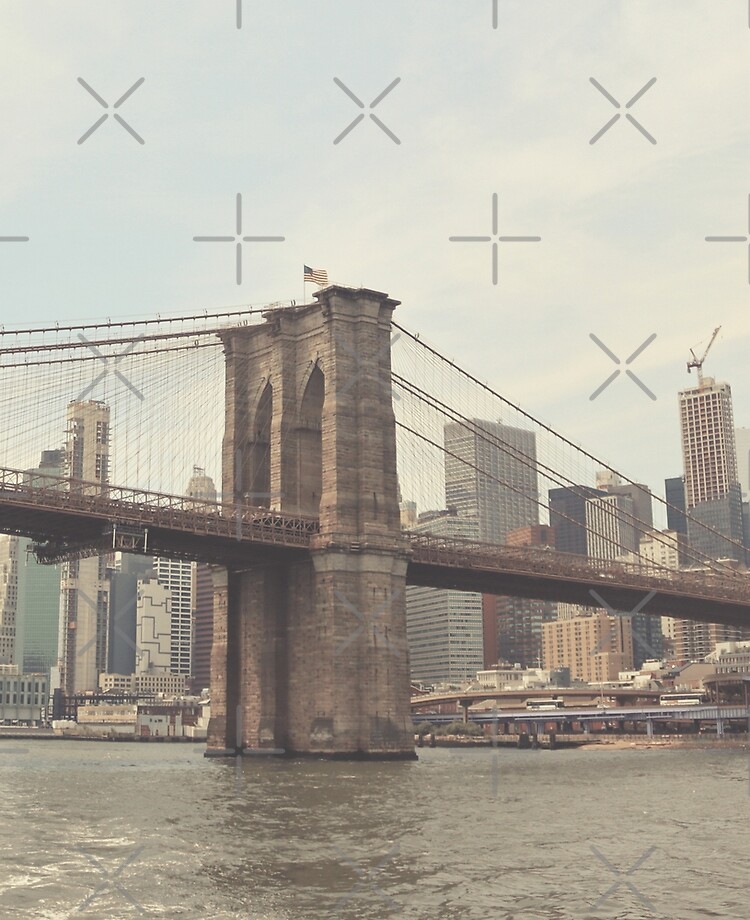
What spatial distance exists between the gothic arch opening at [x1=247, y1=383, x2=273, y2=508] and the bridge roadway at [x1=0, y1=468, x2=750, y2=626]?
358 cm

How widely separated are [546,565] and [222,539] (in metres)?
27.1

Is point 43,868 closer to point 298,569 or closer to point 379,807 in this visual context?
point 379,807

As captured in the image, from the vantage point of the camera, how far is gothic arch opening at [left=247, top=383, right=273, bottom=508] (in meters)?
77.7

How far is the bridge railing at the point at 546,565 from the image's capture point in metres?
80.1

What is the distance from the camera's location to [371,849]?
30.2 meters

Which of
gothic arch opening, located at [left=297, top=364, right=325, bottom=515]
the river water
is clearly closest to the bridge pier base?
gothic arch opening, located at [left=297, top=364, right=325, bottom=515]

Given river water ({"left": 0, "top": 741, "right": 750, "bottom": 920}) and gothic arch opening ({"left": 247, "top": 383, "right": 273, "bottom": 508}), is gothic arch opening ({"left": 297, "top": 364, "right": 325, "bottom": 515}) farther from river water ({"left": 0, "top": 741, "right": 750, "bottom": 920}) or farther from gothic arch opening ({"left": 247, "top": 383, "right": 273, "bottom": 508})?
river water ({"left": 0, "top": 741, "right": 750, "bottom": 920})

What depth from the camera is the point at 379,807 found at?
4050 centimetres

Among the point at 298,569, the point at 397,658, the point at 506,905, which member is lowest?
the point at 506,905

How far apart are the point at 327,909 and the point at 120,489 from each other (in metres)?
44.5

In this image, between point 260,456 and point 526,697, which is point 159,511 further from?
point 526,697

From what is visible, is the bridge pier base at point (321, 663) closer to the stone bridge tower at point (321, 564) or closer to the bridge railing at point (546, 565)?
the stone bridge tower at point (321, 564)

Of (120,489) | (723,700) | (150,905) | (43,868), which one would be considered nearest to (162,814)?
(43,868)

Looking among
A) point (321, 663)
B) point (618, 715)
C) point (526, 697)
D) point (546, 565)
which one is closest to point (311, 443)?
point (321, 663)
